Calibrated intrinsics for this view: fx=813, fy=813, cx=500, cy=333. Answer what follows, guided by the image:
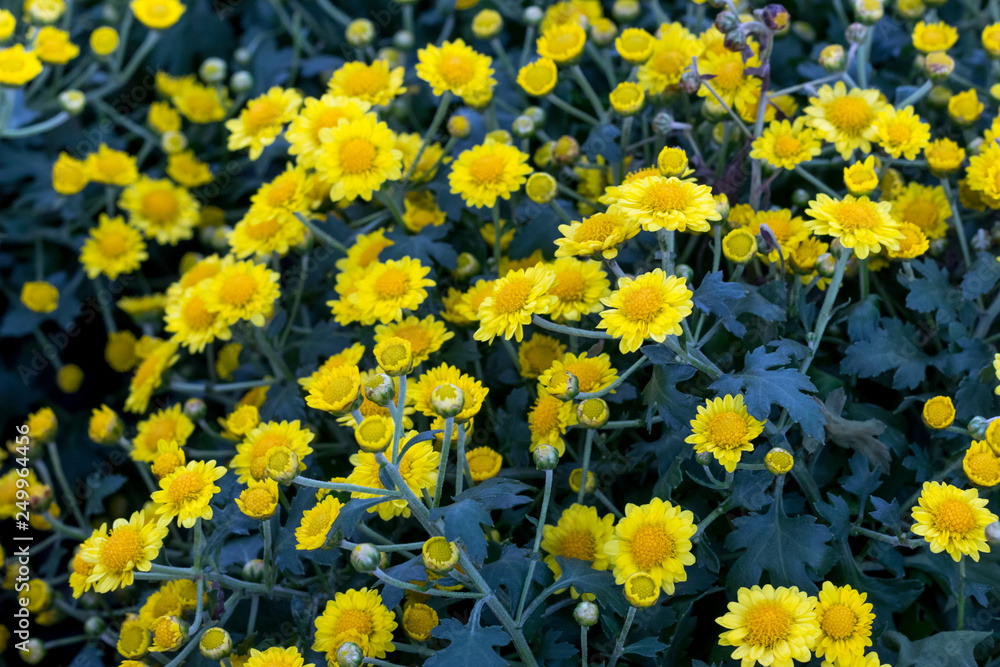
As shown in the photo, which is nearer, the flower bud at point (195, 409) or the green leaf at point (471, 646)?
the green leaf at point (471, 646)

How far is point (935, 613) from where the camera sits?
162 cm

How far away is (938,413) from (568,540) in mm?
704

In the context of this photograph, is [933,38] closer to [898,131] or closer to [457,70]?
[898,131]

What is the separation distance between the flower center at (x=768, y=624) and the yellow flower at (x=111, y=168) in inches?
84.4

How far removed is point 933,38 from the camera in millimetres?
1895

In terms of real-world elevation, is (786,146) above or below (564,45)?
below

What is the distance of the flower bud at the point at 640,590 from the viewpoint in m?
1.26

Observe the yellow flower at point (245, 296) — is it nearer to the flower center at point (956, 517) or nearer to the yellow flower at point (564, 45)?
the yellow flower at point (564, 45)

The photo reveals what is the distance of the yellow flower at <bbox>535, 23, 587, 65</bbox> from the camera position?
6.41 feet

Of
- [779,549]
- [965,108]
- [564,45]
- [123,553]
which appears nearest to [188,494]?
[123,553]

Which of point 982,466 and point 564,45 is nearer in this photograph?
point 982,466

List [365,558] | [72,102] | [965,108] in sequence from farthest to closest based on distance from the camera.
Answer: [72,102] < [965,108] < [365,558]

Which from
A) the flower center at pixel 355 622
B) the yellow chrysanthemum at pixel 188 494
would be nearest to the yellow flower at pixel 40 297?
the yellow chrysanthemum at pixel 188 494

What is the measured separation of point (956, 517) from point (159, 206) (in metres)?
2.25
